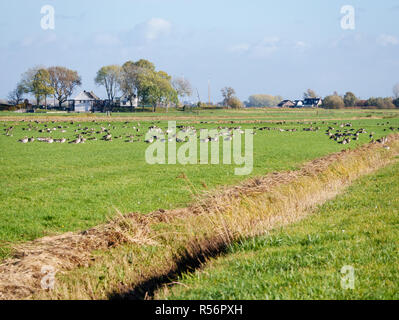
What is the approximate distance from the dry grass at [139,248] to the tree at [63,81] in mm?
137256

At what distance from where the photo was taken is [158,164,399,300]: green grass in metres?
6.10

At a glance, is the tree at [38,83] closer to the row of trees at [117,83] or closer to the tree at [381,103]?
the row of trees at [117,83]

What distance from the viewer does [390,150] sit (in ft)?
102

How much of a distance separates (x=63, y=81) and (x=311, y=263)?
147 meters

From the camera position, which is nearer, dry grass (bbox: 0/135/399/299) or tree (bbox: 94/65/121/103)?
dry grass (bbox: 0/135/399/299)

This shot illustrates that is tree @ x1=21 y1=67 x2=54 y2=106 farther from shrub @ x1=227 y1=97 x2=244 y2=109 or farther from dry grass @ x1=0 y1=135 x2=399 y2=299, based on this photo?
dry grass @ x1=0 y1=135 x2=399 y2=299

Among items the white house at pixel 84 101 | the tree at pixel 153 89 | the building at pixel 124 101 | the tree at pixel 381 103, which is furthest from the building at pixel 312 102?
the white house at pixel 84 101

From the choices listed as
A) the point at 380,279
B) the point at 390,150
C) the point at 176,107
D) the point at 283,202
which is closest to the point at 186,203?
the point at 283,202

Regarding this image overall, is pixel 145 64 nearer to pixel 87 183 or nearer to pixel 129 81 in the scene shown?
pixel 129 81

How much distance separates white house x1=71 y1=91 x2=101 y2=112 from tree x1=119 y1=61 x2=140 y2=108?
1442 cm

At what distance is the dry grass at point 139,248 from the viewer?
26.2 ft
